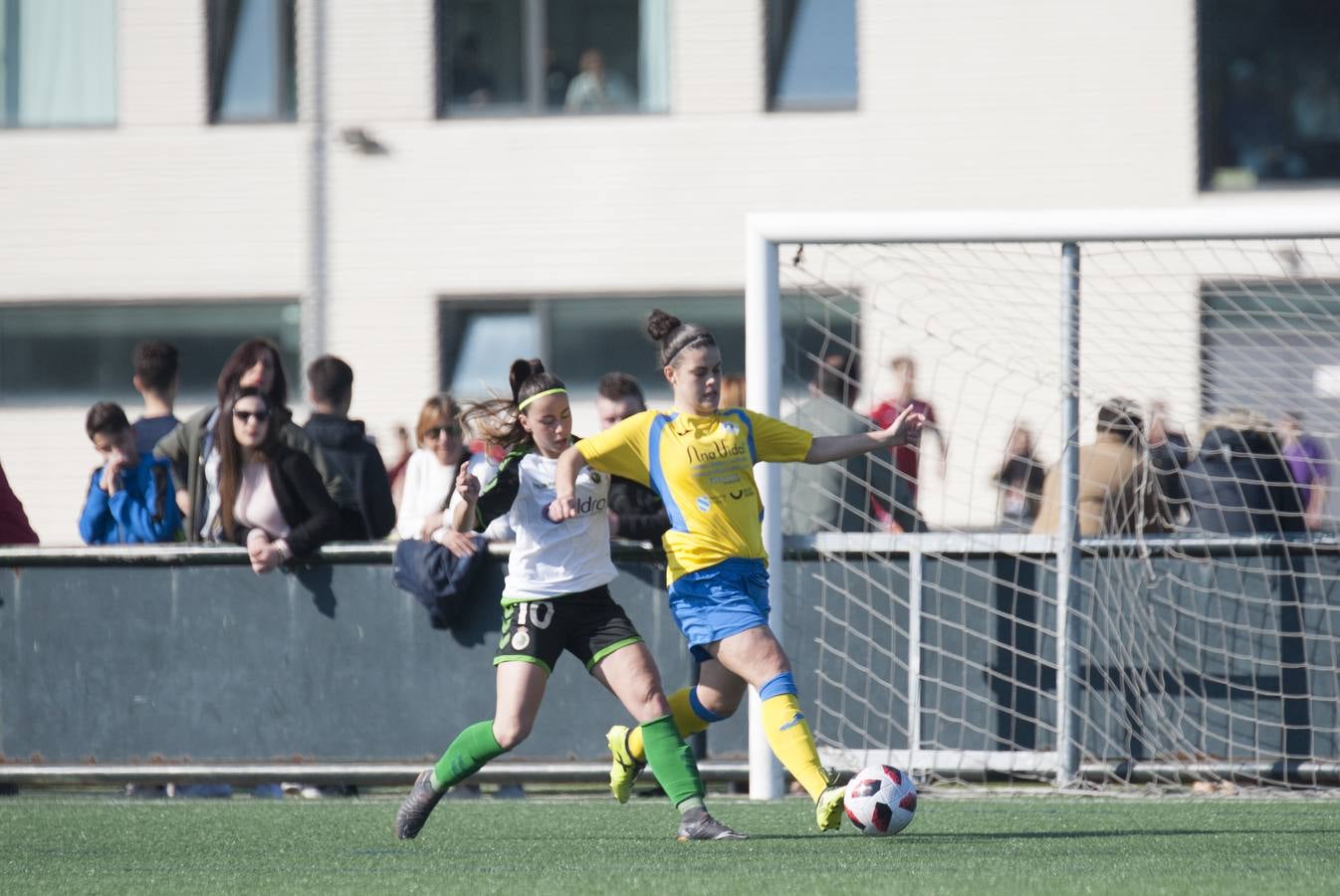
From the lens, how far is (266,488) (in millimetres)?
8758

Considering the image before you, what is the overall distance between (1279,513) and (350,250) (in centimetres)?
903

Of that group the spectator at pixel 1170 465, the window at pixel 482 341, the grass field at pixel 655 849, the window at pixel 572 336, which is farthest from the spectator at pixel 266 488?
the window at pixel 482 341

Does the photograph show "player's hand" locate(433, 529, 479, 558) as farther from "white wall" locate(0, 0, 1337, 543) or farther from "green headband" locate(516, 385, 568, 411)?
"white wall" locate(0, 0, 1337, 543)

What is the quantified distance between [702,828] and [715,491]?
116 centimetres

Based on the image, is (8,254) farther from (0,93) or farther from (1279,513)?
(1279,513)

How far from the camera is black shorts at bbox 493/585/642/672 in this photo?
6730 millimetres

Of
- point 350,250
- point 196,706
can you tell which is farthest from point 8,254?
point 196,706

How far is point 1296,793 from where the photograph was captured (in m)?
8.20

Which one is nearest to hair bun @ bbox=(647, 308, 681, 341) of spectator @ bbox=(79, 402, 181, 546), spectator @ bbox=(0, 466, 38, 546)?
spectator @ bbox=(79, 402, 181, 546)

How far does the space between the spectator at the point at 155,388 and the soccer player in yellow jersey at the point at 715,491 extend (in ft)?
11.6

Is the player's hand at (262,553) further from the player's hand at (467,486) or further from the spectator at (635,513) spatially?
the player's hand at (467,486)

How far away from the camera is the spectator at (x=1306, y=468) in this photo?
919 cm

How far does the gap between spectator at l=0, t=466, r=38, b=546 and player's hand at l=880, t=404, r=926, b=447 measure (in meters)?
4.78

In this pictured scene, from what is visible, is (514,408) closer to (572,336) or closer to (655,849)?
(655,849)
